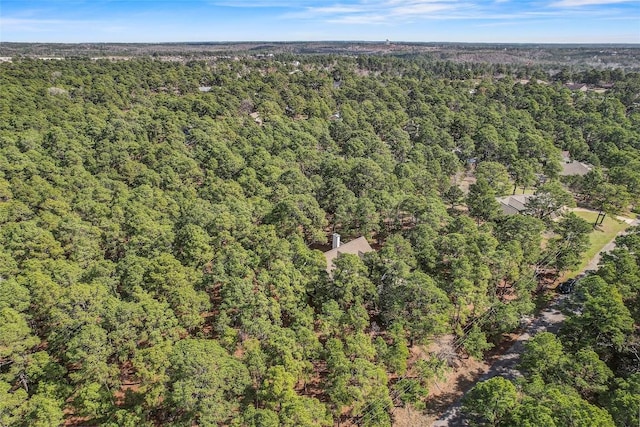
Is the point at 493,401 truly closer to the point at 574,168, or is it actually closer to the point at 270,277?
the point at 270,277

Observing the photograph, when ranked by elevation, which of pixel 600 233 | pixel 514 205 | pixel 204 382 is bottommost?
pixel 600 233

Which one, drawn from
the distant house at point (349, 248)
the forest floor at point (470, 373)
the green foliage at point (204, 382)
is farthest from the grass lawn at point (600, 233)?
the green foliage at point (204, 382)

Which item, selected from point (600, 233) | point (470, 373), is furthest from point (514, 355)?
point (600, 233)

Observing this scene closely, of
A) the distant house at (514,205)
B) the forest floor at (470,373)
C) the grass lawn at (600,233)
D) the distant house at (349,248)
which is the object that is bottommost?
the forest floor at (470,373)

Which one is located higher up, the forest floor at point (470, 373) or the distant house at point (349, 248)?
the distant house at point (349, 248)

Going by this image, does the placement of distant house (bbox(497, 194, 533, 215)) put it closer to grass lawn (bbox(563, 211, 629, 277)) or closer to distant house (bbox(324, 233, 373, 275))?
grass lawn (bbox(563, 211, 629, 277))

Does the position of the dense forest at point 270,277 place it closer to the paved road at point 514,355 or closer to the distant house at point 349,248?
the paved road at point 514,355
